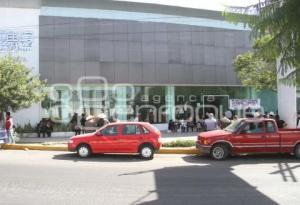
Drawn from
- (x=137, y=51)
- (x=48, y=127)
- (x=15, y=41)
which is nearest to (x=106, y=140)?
(x=48, y=127)

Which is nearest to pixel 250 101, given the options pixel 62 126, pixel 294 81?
pixel 62 126

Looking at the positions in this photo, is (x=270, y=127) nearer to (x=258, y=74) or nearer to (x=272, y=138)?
(x=272, y=138)

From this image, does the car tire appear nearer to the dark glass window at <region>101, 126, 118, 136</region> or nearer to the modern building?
the dark glass window at <region>101, 126, 118, 136</region>

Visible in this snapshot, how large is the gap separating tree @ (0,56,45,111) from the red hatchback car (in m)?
6.63

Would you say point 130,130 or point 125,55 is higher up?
point 125,55

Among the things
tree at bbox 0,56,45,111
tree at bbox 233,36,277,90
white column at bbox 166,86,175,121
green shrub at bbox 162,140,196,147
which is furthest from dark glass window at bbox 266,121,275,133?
white column at bbox 166,86,175,121

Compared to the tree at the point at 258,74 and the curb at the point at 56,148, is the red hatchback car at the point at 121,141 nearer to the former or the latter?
the curb at the point at 56,148

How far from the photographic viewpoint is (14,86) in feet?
77.0

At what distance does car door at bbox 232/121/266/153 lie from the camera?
704 inches

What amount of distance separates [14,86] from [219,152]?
11140 mm

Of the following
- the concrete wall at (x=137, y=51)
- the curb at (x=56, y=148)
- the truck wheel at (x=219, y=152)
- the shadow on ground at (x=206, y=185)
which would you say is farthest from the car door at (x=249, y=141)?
the concrete wall at (x=137, y=51)

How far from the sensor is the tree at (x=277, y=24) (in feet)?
19.7

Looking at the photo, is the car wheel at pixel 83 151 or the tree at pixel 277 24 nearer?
the tree at pixel 277 24

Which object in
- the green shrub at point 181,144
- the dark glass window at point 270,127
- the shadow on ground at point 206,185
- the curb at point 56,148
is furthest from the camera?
the green shrub at point 181,144
